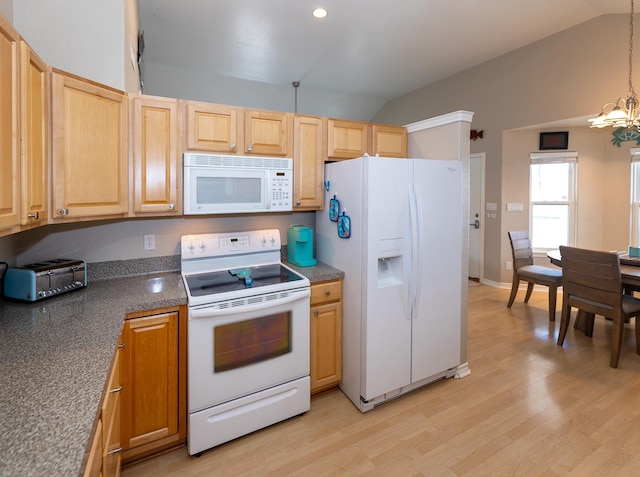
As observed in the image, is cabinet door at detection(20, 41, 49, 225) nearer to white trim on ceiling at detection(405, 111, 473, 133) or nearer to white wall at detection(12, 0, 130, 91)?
white wall at detection(12, 0, 130, 91)

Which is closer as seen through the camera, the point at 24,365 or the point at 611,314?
the point at 24,365

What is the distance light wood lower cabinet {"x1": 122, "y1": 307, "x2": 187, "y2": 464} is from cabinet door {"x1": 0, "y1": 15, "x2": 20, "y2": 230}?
0.74 metres

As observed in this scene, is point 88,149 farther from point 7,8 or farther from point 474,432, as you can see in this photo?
point 474,432

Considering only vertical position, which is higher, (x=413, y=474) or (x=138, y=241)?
(x=138, y=241)

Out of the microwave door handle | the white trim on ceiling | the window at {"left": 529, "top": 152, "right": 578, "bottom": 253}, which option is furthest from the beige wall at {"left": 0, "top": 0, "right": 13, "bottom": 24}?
the window at {"left": 529, "top": 152, "right": 578, "bottom": 253}

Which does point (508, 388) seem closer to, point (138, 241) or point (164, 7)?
point (138, 241)

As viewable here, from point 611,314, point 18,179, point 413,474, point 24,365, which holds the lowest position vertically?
point 413,474

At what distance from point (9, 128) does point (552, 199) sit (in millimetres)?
5995

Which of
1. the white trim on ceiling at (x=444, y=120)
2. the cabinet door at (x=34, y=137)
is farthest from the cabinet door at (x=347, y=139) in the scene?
the cabinet door at (x=34, y=137)

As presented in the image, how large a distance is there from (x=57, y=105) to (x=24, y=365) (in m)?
1.14

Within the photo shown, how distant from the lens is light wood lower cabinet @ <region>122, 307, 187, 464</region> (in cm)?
172

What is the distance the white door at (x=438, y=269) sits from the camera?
235 cm

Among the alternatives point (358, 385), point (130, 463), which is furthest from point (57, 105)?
point (358, 385)

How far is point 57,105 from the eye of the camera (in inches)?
61.3
